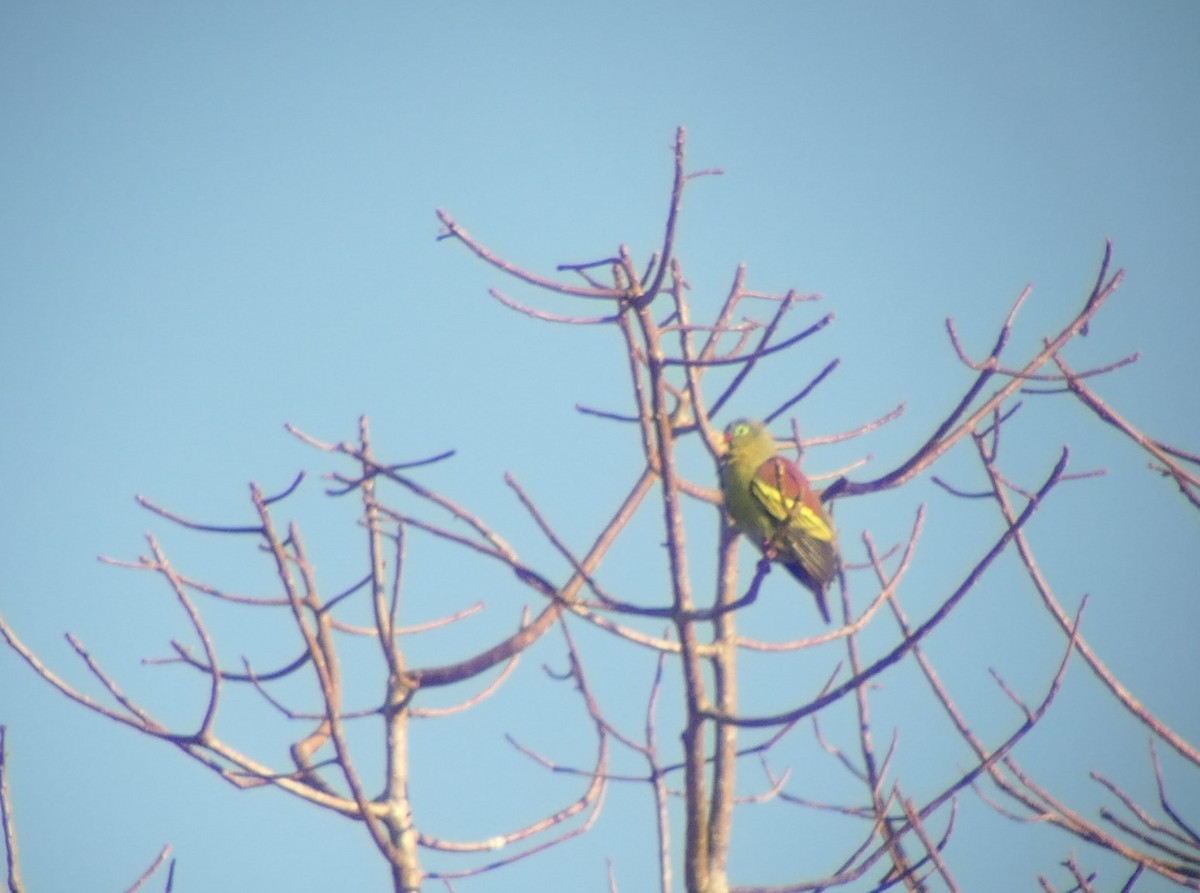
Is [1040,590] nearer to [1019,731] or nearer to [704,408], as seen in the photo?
[1019,731]

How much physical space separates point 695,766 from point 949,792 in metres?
0.68

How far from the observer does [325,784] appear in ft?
9.66

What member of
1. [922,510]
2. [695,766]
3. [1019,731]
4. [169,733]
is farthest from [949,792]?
[169,733]

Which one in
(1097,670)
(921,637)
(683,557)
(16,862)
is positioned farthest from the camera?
(1097,670)

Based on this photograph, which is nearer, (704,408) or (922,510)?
(704,408)

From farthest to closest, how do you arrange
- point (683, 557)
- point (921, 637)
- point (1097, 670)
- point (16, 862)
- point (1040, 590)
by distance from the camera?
point (1040, 590), point (1097, 670), point (16, 862), point (683, 557), point (921, 637)

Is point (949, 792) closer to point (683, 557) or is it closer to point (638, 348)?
point (683, 557)

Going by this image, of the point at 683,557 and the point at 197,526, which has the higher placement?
the point at 197,526

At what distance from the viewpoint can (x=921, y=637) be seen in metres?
2.09

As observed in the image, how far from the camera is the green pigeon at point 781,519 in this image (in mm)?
3775

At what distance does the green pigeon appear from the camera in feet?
12.4

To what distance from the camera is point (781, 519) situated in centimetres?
371

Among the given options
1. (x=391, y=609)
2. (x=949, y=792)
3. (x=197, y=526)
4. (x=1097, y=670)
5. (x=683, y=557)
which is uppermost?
(x=197, y=526)

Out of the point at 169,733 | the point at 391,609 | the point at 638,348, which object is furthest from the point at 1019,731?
the point at 169,733
